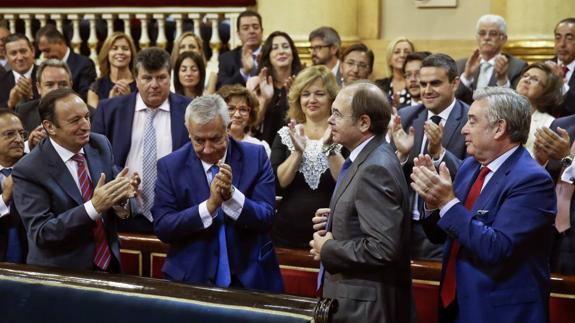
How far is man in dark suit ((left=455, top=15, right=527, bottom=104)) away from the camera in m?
6.71

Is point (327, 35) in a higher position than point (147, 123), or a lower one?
higher

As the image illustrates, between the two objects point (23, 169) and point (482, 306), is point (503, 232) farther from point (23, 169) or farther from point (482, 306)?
point (23, 169)

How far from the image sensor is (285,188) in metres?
5.09

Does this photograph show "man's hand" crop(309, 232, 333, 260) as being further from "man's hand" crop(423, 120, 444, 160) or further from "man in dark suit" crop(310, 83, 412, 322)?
"man's hand" crop(423, 120, 444, 160)

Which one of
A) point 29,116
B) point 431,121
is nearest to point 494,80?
point 431,121

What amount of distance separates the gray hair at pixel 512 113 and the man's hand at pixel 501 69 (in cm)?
310

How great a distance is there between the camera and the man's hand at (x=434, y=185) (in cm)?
355

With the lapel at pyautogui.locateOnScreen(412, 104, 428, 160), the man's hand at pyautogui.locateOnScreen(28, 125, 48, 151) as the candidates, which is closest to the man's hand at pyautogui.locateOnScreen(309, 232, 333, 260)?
the lapel at pyautogui.locateOnScreen(412, 104, 428, 160)

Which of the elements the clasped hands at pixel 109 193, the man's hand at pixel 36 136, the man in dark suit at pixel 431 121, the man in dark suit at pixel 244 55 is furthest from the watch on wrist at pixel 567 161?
the man in dark suit at pixel 244 55

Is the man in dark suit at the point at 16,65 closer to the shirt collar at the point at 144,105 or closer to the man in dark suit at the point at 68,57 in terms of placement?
the man in dark suit at the point at 68,57

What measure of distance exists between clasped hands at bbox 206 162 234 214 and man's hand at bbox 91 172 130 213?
14.0 inches

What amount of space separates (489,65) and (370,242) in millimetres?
3732

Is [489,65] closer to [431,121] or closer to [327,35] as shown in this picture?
[327,35]

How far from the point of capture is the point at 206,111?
4008mm
